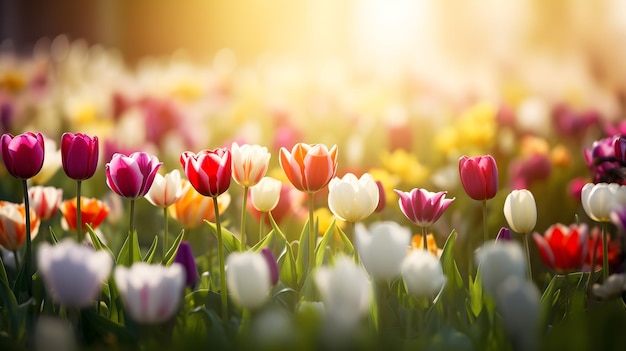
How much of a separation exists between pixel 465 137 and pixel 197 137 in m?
1.24

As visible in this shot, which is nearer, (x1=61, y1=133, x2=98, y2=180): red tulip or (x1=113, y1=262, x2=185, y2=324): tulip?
(x1=113, y1=262, x2=185, y2=324): tulip

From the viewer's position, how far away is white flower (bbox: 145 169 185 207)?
1.82 metres

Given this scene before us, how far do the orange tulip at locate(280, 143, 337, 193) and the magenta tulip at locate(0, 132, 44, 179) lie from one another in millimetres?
547

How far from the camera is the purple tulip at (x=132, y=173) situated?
1.69 meters

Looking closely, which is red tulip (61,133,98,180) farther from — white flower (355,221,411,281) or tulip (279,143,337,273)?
white flower (355,221,411,281)

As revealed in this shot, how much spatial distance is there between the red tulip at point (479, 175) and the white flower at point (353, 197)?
219mm

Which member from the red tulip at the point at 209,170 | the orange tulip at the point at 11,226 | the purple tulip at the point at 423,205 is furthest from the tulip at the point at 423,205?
the orange tulip at the point at 11,226

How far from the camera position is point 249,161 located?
1790 mm

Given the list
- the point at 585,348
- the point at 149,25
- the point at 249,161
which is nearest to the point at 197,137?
the point at 249,161

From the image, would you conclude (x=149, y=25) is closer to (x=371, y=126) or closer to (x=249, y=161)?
(x=371, y=126)

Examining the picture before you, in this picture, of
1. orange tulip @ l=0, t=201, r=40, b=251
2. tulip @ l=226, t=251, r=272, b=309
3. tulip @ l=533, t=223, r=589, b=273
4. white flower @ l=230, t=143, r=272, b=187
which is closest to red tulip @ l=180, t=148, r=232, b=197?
white flower @ l=230, t=143, r=272, b=187

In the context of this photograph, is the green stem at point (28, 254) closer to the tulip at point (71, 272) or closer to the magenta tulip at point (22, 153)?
the magenta tulip at point (22, 153)

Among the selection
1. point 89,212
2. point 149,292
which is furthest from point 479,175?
point 89,212

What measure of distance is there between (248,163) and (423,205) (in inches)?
15.7
